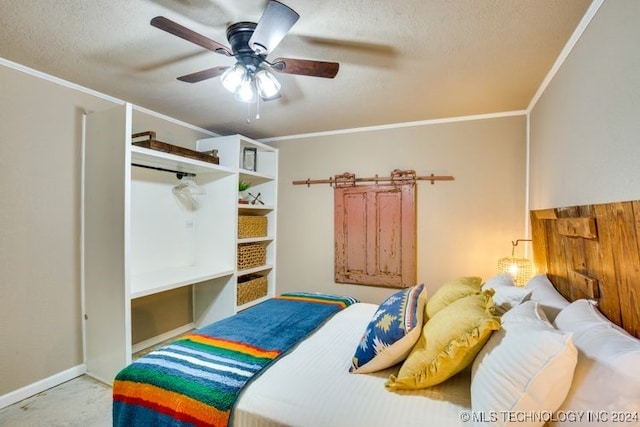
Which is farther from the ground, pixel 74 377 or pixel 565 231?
pixel 565 231

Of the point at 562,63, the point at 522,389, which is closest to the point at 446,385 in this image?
the point at 522,389

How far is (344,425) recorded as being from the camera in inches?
41.8

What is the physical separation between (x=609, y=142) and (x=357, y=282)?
2549mm

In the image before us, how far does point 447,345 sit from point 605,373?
48 centimetres

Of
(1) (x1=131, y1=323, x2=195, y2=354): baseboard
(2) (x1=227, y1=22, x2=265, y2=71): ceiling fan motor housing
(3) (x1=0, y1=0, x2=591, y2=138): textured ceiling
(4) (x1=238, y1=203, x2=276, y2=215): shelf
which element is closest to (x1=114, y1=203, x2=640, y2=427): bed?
(3) (x1=0, y1=0, x2=591, y2=138): textured ceiling

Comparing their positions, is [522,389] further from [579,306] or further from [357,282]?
[357,282]

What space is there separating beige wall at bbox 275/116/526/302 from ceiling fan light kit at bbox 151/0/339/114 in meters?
1.73

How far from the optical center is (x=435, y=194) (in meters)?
3.15

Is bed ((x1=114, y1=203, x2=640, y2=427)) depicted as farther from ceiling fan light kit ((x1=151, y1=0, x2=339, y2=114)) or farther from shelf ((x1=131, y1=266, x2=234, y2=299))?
ceiling fan light kit ((x1=151, y1=0, x2=339, y2=114))

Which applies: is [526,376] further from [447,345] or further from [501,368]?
[447,345]

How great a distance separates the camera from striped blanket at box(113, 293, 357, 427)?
122cm

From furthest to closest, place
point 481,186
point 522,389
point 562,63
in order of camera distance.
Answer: point 481,186
point 562,63
point 522,389

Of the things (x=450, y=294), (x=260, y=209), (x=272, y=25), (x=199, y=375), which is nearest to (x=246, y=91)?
(x=272, y=25)

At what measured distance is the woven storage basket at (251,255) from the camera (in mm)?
3452
